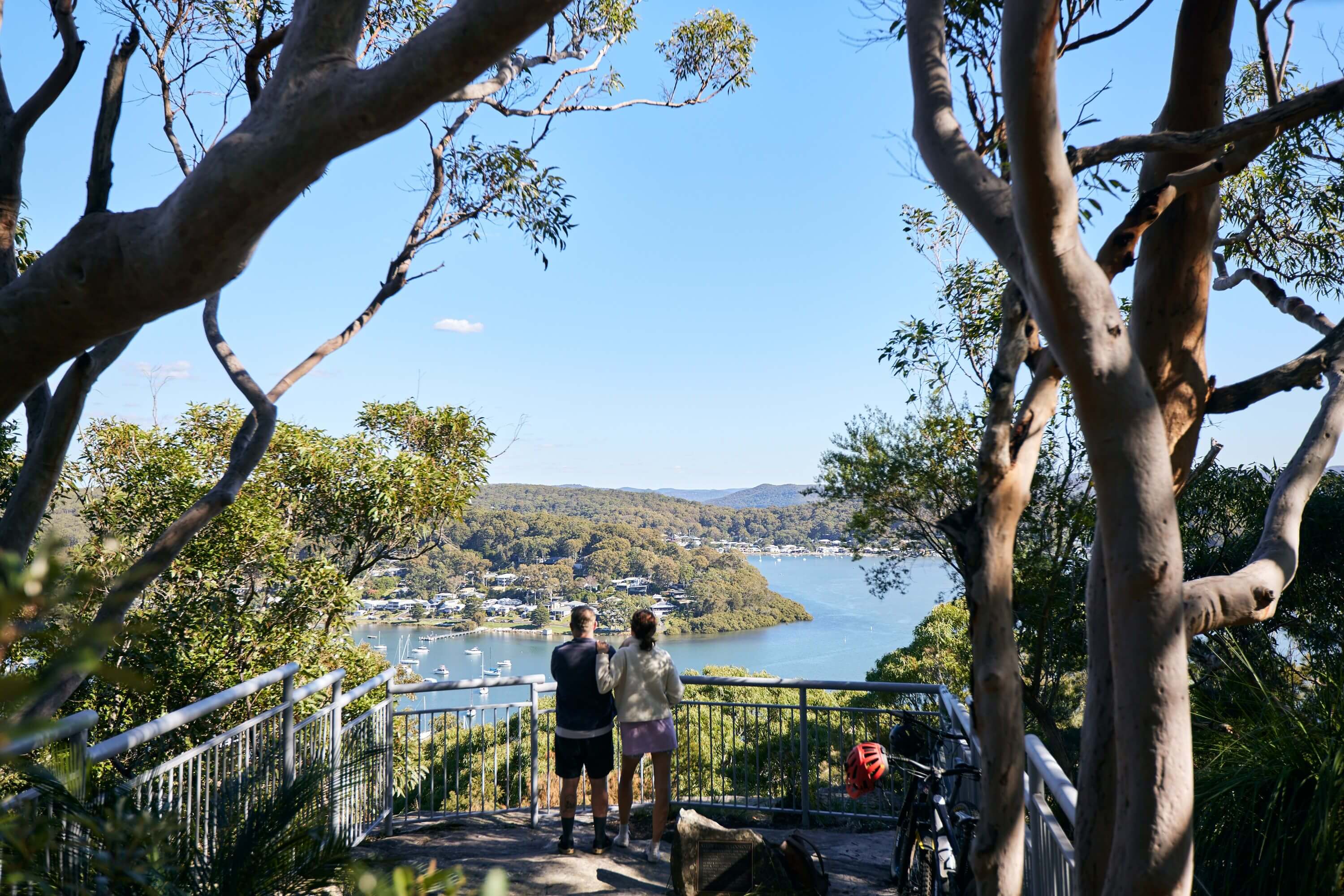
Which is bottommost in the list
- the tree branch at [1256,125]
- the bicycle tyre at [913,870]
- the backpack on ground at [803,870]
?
the backpack on ground at [803,870]

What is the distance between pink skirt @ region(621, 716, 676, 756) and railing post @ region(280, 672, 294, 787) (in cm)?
205

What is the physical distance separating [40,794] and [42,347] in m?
1.26

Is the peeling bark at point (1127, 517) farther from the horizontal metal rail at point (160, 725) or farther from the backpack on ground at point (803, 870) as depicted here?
the backpack on ground at point (803, 870)

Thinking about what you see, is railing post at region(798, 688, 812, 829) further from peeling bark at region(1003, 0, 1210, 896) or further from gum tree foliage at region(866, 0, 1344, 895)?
peeling bark at region(1003, 0, 1210, 896)

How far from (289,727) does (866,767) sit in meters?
3.16

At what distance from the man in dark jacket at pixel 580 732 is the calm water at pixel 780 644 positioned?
15.9 metres

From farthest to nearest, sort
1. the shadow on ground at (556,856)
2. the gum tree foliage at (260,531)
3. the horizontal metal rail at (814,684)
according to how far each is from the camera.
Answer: the gum tree foliage at (260,531) < the horizontal metal rail at (814,684) < the shadow on ground at (556,856)

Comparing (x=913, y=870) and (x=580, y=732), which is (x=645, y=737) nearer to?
(x=580, y=732)

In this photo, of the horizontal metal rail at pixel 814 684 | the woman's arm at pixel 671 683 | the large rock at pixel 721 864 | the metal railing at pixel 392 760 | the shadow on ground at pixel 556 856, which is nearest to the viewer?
the metal railing at pixel 392 760

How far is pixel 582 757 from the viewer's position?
20.6 ft

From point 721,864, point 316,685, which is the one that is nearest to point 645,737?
point 721,864

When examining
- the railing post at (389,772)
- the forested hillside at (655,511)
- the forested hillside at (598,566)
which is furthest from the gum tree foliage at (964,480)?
the forested hillside at (655,511)

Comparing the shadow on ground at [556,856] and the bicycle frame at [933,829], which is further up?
the bicycle frame at [933,829]

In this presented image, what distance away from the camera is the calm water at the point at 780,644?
34.9m
